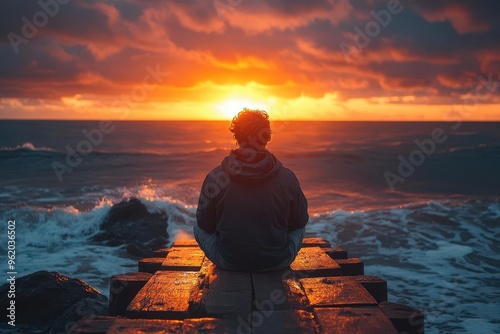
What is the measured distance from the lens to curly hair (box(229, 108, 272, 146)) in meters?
4.10

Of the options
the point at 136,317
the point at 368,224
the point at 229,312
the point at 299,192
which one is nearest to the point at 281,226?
the point at 299,192

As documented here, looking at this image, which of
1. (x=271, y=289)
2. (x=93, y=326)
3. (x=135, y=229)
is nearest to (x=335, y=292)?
(x=271, y=289)

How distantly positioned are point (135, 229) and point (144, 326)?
389 inches

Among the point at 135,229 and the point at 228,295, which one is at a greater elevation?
the point at 228,295

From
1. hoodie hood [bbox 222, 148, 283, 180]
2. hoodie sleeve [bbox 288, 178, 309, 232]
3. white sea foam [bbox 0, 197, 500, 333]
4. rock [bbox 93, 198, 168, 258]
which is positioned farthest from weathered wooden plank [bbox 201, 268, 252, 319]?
rock [bbox 93, 198, 168, 258]

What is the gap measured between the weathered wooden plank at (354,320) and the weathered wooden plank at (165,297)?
0.97 m

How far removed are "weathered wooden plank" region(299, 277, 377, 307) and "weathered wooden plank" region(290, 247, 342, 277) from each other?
0.28 m

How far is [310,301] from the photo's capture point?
3326 millimetres

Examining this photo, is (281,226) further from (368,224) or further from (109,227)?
(368,224)

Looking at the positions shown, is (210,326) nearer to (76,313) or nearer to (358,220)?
(76,313)

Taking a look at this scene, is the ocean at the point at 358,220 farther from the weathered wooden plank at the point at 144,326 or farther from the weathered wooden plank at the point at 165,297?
the weathered wooden plank at the point at 144,326

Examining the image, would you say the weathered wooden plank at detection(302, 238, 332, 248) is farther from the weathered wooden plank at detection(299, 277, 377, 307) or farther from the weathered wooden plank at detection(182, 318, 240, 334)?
the weathered wooden plank at detection(182, 318, 240, 334)

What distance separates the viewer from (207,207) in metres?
4.22

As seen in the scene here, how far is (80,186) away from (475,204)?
64.9ft
